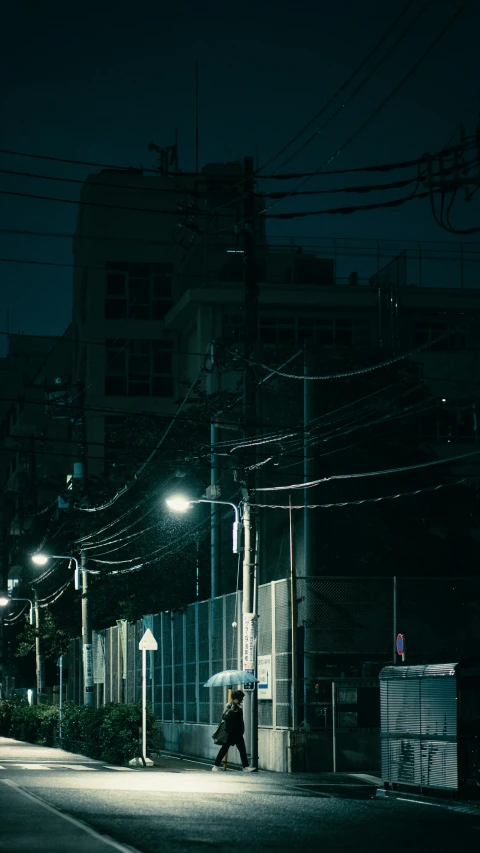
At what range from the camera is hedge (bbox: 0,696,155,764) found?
103 feet

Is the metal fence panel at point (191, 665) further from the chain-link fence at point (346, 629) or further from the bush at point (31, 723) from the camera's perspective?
the bush at point (31, 723)

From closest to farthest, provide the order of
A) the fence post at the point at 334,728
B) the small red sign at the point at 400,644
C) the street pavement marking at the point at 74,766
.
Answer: the small red sign at the point at 400,644
the fence post at the point at 334,728
the street pavement marking at the point at 74,766

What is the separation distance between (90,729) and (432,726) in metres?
17.7

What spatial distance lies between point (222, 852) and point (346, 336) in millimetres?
55198

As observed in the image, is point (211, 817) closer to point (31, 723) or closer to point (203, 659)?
point (203, 659)

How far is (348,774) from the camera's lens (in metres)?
27.2

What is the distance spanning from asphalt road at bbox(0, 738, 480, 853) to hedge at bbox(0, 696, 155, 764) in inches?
239

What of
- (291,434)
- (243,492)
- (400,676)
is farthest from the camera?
(291,434)

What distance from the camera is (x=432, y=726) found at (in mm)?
20172

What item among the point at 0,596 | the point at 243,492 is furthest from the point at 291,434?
the point at 0,596

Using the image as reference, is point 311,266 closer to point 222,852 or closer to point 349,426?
point 349,426

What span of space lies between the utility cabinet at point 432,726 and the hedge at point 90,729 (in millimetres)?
10343

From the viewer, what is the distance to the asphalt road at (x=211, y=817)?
1336 centimetres

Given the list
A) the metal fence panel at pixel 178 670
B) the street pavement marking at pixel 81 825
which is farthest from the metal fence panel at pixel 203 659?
the street pavement marking at pixel 81 825
